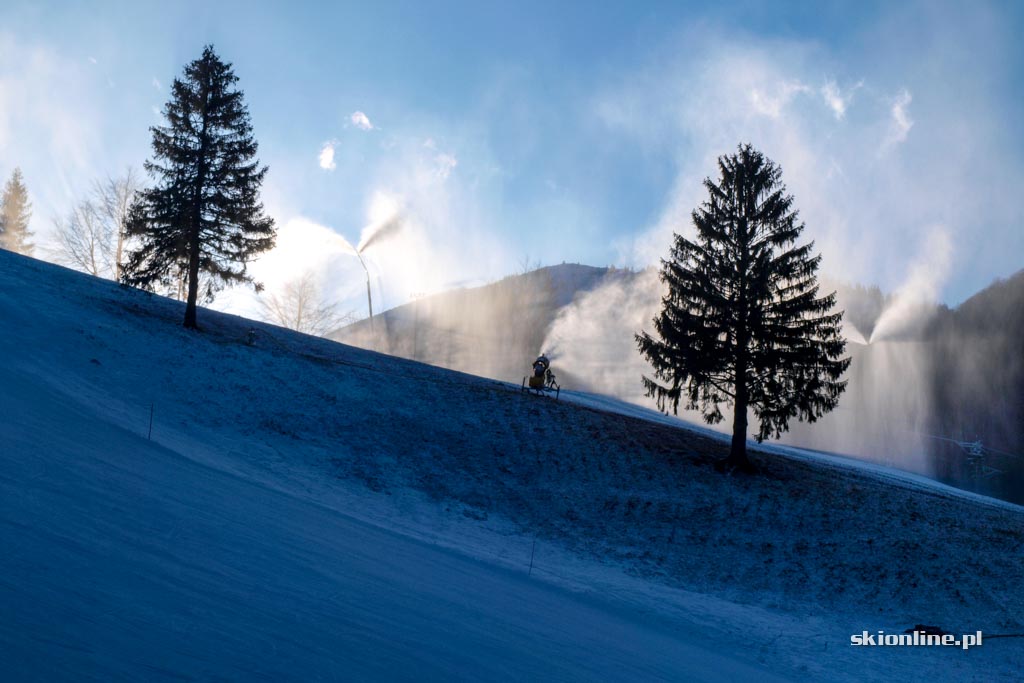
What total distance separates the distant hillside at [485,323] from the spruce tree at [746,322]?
31.3 meters

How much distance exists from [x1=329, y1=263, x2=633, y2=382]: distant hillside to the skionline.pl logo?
38.9 m

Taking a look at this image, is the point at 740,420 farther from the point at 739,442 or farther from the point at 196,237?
the point at 196,237

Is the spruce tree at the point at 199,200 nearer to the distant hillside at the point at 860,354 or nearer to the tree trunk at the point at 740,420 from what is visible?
the tree trunk at the point at 740,420

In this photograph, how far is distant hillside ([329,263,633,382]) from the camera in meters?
52.8

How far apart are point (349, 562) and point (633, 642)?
378 cm

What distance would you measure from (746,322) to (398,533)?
41.5ft

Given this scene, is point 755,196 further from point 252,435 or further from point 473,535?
point 252,435

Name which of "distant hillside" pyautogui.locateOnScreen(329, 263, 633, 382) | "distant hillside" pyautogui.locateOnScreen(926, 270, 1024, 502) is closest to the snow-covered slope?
"distant hillside" pyautogui.locateOnScreen(329, 263, 633, 382)

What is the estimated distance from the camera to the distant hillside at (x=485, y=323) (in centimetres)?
5284

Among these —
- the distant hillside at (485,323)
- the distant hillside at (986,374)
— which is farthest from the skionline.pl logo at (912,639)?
the distant hillside at (485,323)

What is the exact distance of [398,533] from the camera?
9.09m

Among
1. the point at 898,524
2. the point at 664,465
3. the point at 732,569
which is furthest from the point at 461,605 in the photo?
the point at 898,524

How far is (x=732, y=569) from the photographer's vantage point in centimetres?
1223

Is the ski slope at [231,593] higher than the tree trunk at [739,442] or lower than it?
lower
